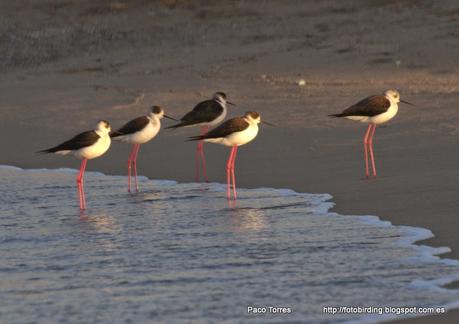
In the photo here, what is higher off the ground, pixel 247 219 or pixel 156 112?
pixel 156 112

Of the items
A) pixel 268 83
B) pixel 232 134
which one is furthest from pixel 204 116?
pixel 268 83

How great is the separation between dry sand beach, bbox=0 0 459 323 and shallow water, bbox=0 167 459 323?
46 cm

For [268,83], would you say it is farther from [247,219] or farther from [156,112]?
[247,219]

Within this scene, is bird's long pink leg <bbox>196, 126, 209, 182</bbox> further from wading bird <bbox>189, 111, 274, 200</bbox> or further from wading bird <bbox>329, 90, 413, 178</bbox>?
wading bird <bbox>329, 90, 413, 178</bbox>

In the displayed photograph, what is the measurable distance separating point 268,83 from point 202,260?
10.3m

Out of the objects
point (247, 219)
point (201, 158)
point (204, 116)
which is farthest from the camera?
point (204, 116)

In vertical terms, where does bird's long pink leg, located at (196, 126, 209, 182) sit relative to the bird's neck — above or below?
below

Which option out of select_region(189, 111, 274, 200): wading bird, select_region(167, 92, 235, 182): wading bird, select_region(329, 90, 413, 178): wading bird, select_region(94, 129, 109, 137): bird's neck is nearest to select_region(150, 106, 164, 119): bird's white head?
select_region(167, 92, 235, 182): wading bird

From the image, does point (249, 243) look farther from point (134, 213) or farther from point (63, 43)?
point (63, 43)

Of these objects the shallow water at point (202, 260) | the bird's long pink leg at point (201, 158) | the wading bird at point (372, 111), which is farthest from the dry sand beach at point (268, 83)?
the shallow water at point (202, 260)

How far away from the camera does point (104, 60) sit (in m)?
23.5

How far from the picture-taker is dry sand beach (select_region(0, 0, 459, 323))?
12.6 meters

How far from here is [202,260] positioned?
368 inches

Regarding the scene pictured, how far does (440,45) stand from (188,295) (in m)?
13.1
